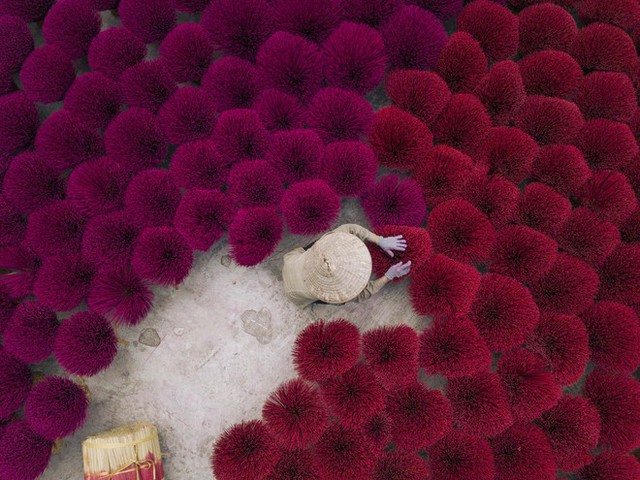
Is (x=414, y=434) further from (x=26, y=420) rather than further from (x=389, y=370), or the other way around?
(x=26, y=420)

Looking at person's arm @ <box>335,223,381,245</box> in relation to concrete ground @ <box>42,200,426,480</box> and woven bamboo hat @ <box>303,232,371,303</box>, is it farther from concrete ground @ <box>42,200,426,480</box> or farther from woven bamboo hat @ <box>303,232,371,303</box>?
concrete ground @ <box>42,200,426,480</box>

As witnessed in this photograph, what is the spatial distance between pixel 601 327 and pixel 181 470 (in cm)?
155

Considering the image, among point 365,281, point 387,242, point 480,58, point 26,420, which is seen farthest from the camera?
point 480,58

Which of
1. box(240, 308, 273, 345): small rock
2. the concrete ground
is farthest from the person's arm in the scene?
box(240, 308, 273, 345): small rock

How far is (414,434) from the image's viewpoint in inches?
53.8

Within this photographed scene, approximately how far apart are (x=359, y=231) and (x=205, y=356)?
73 cm

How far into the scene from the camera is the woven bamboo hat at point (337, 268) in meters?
1.12

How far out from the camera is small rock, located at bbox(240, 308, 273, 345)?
1.57 m

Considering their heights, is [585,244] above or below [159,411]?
above

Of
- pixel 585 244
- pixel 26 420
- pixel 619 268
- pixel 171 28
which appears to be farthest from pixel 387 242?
pixel 26 420

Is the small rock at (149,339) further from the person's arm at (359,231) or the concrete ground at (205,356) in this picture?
the person's arm at (359,231)

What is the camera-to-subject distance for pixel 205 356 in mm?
1558

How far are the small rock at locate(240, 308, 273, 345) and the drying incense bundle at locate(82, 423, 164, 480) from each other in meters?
0.47

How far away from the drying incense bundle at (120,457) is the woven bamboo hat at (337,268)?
0.79 meters
